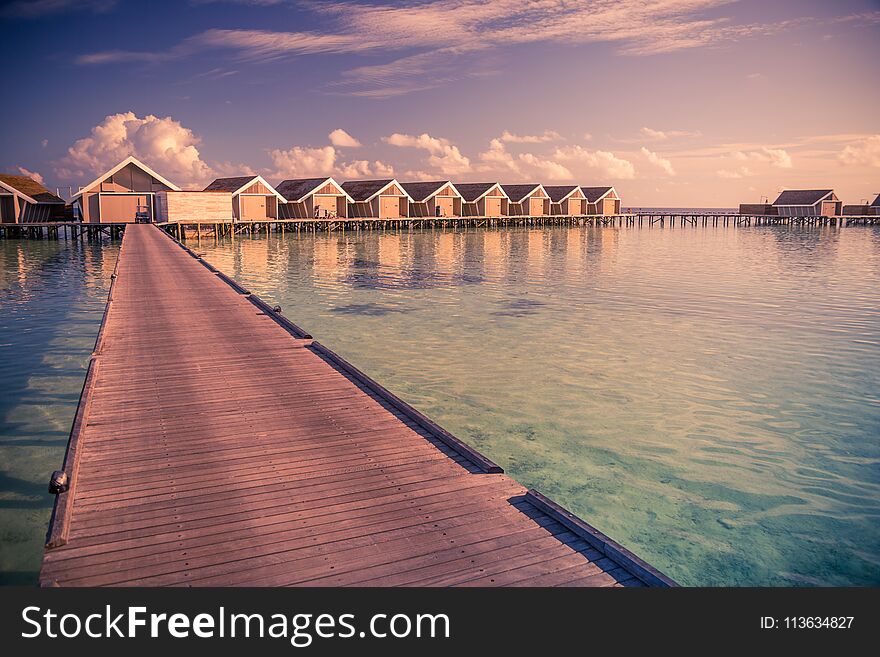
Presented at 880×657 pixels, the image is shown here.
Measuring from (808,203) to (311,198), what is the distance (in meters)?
74.1

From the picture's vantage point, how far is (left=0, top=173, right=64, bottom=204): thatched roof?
59.2m

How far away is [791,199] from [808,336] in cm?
9515

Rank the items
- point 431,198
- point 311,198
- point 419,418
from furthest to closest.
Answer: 1. point 431,198
2. point 311,198
3. point 419,418

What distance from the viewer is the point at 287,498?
6059mm

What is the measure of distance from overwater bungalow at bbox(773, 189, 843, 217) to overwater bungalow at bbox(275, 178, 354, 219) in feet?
226

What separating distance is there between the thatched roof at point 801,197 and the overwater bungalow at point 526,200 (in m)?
40.5

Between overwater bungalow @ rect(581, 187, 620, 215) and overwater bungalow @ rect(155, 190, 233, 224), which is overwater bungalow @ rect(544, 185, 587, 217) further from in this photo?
overwater bungalow @ rect(155, 190, 233, 224)

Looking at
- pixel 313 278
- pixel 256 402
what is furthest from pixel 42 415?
pixel 313 278

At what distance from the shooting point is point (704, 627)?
4.77 meters

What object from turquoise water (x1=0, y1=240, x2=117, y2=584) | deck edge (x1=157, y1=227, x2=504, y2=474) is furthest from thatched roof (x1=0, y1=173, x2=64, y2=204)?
deck edge (x1=157, y1=227, x2=504, y2=474)

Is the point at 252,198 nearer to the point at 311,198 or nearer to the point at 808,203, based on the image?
the point at 311,198

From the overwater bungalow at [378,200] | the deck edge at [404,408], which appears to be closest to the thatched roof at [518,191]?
the overwater bungalow at [378,200]

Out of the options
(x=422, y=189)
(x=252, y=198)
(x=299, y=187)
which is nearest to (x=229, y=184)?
(x=252, y=198)

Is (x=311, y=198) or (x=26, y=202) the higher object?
(x=311, y=198)
